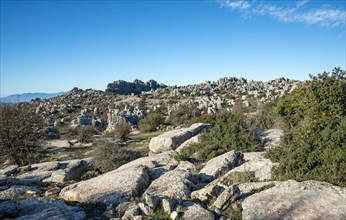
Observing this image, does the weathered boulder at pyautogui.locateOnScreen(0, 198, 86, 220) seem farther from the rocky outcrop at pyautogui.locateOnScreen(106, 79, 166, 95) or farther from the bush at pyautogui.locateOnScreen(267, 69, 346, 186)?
the rocky outcrop at pyautogui.locateOnScreen(106, 79, 166, 95)

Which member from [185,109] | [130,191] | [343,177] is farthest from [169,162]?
[185,109]

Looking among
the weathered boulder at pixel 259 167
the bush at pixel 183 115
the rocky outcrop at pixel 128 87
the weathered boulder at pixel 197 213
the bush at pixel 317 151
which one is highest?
the rocky outcrop at pixel 128 87

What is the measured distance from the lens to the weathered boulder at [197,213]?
7801mm

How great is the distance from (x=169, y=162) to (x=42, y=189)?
20.6 feet

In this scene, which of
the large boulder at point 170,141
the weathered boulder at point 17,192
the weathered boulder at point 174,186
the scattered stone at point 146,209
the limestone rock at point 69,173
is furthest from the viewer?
the large boulder at point 170,141

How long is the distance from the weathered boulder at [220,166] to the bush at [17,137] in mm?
16168

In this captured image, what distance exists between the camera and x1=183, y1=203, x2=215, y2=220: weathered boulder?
25.6 feet

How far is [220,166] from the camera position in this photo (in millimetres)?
12820

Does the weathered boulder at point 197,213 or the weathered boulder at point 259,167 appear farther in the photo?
the weathered boulder at point 259,167

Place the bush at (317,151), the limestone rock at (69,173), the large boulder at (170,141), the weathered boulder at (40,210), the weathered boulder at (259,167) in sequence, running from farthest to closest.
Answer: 1. the large boulder at (170,141)
2. the limestone rock at (69,173)
3. the weathered boulder at (259,167)
4. the bush at (317,151)
5. the weathered boulder at (40,210)

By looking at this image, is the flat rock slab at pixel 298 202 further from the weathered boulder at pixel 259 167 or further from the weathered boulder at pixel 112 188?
the weathered boulder at pixel 112 188

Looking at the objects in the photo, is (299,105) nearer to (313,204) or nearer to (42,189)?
(313,204)

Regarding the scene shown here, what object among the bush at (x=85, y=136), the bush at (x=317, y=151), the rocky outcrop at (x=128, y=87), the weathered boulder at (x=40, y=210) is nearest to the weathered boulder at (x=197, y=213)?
the weathered boulder at (x=40, y=210)

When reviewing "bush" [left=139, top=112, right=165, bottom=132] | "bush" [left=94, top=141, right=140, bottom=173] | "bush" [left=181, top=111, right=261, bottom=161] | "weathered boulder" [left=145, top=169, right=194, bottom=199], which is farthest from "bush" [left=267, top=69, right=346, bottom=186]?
"bush" [left=139, top=112, right=165, bottom=132]
